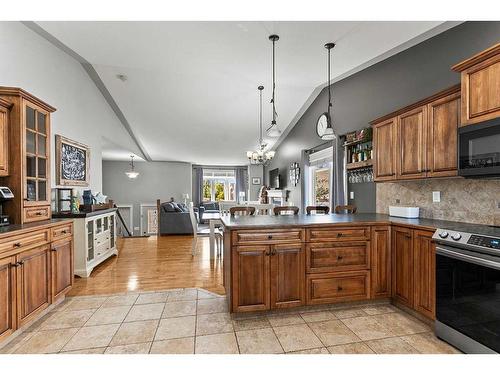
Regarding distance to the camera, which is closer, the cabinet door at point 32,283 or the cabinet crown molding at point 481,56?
the cabinet crown molding at point 481,56

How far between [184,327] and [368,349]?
58.0 inches

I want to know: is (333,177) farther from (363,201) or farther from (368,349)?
(368,349)

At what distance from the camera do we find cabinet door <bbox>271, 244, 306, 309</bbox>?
2.40 meters

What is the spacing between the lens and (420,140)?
262 centimetres

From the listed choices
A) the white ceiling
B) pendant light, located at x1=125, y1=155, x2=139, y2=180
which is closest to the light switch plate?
the white ceiling

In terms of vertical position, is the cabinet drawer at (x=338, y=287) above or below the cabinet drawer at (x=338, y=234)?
below

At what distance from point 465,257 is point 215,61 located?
11.6 feet

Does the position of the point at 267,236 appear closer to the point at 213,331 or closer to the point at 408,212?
the point at 213,331

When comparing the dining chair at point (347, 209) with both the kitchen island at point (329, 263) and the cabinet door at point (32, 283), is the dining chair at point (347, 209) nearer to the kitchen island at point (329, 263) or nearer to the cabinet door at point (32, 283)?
the kitchen island at point (329, 263)

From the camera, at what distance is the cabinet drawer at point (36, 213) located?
264 cm

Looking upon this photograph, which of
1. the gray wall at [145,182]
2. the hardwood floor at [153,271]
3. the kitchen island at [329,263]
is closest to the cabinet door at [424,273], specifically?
the kitchen island at [329,263]

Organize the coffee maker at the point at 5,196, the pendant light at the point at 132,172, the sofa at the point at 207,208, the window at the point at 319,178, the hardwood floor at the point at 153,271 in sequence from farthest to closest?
the sofa at the point at 207,208
the pendant light at the point at 132,172
the window at the point at 319,178
the hardwood floor at the point at 153,271
the coffee maker at the point at 5,196

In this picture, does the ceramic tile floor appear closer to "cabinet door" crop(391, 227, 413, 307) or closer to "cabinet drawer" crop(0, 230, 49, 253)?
"cabinet door" crop(391, 227, 413, 307)
